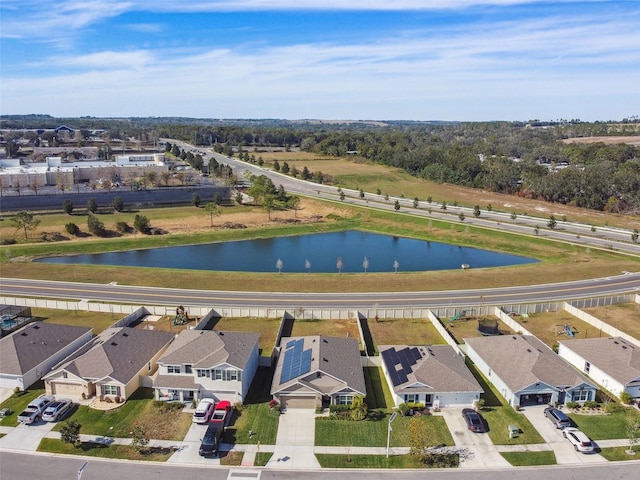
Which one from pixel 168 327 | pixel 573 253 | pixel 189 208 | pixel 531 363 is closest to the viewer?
pixel 531 363

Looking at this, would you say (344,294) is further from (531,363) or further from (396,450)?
(396,450)

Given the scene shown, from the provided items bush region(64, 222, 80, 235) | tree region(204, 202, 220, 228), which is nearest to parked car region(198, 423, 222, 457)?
bush region(64, 222, 80, 235)

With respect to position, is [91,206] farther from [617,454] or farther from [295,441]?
[617,454]

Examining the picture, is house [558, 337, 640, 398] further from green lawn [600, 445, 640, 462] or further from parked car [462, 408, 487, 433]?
parked car [462, 408, 487, 433]

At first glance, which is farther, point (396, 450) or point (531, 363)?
point (531, 363)

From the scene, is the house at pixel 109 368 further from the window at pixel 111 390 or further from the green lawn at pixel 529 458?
the green lawn at pixel 529 458

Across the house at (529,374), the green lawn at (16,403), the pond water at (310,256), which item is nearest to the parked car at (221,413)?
the green lawn at (16,403)

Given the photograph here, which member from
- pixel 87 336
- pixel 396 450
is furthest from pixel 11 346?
pixel 396 450
